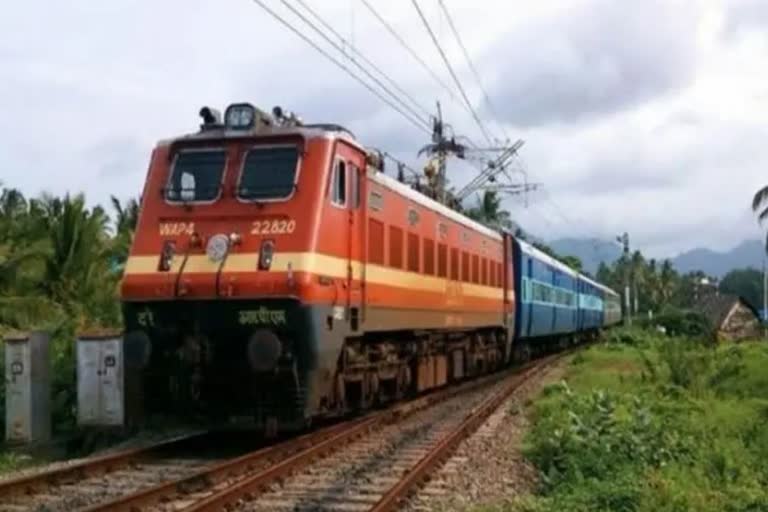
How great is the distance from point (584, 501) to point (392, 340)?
7.70 m

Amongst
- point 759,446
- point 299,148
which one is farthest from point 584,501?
point 299,148

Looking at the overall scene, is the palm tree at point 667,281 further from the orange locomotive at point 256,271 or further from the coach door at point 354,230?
the orange locomotive at point 256,271

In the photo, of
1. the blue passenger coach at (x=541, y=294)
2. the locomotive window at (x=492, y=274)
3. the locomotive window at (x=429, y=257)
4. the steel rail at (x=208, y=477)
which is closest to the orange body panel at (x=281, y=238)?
the steel rail at (x=208, y=477)

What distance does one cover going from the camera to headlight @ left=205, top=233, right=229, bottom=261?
12.4 meters

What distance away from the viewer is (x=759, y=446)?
11.5 meters

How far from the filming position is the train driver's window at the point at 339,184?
1295cm

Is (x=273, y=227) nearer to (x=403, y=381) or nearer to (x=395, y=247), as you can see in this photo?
(x=395, y=247)

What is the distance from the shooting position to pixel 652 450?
10.6 m

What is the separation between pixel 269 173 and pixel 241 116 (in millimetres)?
961

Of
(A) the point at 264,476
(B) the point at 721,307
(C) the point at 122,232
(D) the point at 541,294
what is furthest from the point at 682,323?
(A) the point at 264,476

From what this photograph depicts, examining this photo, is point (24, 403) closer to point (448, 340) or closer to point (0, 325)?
point (0, 325)

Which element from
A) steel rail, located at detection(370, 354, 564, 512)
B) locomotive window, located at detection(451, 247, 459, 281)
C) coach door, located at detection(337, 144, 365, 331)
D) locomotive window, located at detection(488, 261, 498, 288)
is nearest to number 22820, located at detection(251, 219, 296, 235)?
coach door, located at detection(337, 144, 365, 331)

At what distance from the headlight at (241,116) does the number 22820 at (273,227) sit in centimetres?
146

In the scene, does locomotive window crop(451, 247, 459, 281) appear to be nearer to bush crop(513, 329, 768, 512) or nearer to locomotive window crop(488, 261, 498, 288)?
bush crop(513, 329, 768, 512)
